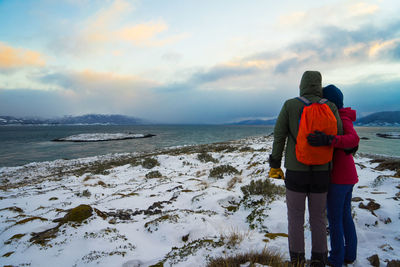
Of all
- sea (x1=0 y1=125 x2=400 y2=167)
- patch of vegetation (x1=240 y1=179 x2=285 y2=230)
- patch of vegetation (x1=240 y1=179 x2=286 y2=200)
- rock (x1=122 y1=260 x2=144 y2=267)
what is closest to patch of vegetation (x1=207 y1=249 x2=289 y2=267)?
rock (x1=122 y1=260 x2=144 y2=267)

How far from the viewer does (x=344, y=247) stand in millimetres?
2656

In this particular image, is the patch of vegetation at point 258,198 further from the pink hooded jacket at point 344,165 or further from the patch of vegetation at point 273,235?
the pink hooded jacket at point 344,165

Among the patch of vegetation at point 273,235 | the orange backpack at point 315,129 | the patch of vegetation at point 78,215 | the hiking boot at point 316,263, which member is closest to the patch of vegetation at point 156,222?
the patch of vegetation at point 78,215

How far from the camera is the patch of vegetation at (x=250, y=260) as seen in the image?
97.2 inches

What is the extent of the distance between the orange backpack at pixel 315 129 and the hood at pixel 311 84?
0.85 ft

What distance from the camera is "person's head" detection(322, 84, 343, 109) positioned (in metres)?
2.55

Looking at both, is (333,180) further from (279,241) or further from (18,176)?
(18,176)

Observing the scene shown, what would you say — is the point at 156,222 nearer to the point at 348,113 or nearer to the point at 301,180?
the point at 301,180

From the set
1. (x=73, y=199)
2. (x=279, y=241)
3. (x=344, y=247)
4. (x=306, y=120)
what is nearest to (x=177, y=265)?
(x=279, y=241)

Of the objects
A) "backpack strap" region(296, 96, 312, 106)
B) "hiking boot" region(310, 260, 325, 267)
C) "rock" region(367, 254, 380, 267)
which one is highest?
"backpack strap" region(296, 96, 312, 106)

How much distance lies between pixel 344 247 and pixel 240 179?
5.95 meters

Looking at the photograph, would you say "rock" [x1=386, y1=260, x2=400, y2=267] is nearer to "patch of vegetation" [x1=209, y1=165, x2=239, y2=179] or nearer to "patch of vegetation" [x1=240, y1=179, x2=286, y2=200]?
"patch of vegetation" [x1=240, y1=179, x2=286, y2=200]

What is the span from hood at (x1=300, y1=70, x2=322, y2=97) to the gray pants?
1.32m

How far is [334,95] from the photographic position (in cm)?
254
